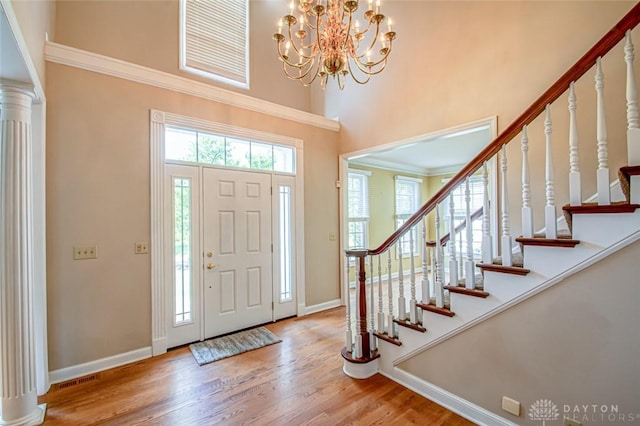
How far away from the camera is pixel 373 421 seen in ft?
6.63

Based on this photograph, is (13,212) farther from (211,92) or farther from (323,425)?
(323,425)

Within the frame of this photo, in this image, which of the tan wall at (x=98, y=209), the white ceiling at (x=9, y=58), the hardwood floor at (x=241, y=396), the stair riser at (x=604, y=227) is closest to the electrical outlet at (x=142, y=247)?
the tan wall at (x=98, y=209)

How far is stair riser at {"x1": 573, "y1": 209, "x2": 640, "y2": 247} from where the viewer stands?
142 cm

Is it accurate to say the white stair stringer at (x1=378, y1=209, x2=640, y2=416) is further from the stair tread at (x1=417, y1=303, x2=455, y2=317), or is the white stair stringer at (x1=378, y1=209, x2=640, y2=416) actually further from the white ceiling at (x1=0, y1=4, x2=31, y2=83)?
the white ceiling at (x1=0, y1=4, x2=31, y2=83)

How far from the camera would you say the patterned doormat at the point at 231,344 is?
2953 millimetres

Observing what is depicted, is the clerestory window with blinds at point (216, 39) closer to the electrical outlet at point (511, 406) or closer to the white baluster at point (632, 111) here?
the white baluster at point (632, 111)

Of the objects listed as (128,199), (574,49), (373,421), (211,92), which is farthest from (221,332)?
(574,49)

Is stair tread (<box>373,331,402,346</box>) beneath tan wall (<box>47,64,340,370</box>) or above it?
beneath

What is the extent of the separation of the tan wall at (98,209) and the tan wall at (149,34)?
47cm

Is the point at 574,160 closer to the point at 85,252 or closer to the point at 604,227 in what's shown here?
the point at 604,227

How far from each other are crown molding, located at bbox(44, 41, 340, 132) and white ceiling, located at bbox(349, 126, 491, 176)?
137 centimetres

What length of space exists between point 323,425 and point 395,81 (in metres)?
3.66

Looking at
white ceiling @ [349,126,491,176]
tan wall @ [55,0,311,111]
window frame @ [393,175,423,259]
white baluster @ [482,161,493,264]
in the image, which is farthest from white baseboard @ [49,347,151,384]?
window frame @ [393,175,423,259]

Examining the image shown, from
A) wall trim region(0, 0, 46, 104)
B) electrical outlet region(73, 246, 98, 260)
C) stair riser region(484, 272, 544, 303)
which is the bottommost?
stair riser region(484, 272, 544, 303)
